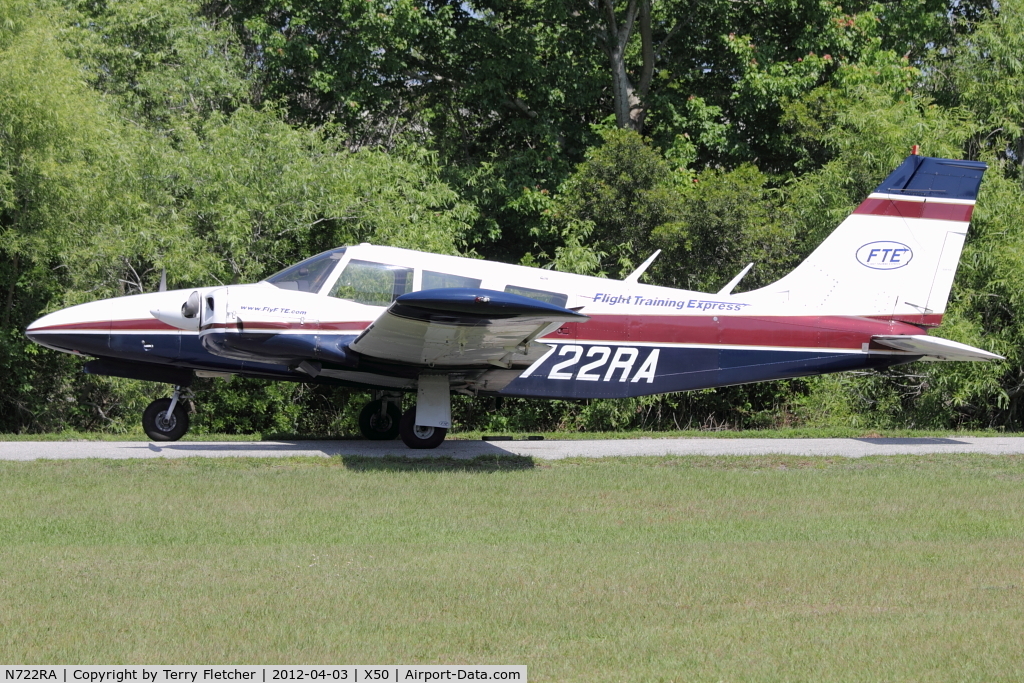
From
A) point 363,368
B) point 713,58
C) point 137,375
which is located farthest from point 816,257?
point 713,58

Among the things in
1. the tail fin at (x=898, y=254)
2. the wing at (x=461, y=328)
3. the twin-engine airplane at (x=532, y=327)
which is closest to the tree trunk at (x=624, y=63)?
the tail fin at (x=898, y=254)

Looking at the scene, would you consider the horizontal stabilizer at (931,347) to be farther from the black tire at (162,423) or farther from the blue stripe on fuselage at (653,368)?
the black tire at (162,423)

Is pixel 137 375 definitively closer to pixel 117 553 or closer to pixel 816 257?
pixel 117 553

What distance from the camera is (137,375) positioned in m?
12.7

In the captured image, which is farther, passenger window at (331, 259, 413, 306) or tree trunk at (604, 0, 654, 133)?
tree trunk at (604, 0, 654, 133)

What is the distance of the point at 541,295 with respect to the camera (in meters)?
12.8

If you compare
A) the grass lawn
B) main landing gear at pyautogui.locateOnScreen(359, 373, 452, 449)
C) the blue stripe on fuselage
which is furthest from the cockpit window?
the blue stripe on fuselage

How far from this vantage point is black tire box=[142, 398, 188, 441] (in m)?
13.1

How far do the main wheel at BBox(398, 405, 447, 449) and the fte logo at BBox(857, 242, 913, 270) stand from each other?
6.00 m

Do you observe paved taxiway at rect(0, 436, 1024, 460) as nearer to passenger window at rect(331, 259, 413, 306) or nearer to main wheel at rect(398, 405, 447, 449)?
main wheel at rect(398, 405, 447, 449)

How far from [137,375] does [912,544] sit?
29.5 feet

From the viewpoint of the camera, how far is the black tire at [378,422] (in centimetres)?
1424

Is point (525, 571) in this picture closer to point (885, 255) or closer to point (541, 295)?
point (541, 295)

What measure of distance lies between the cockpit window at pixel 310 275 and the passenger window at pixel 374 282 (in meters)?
0.18
